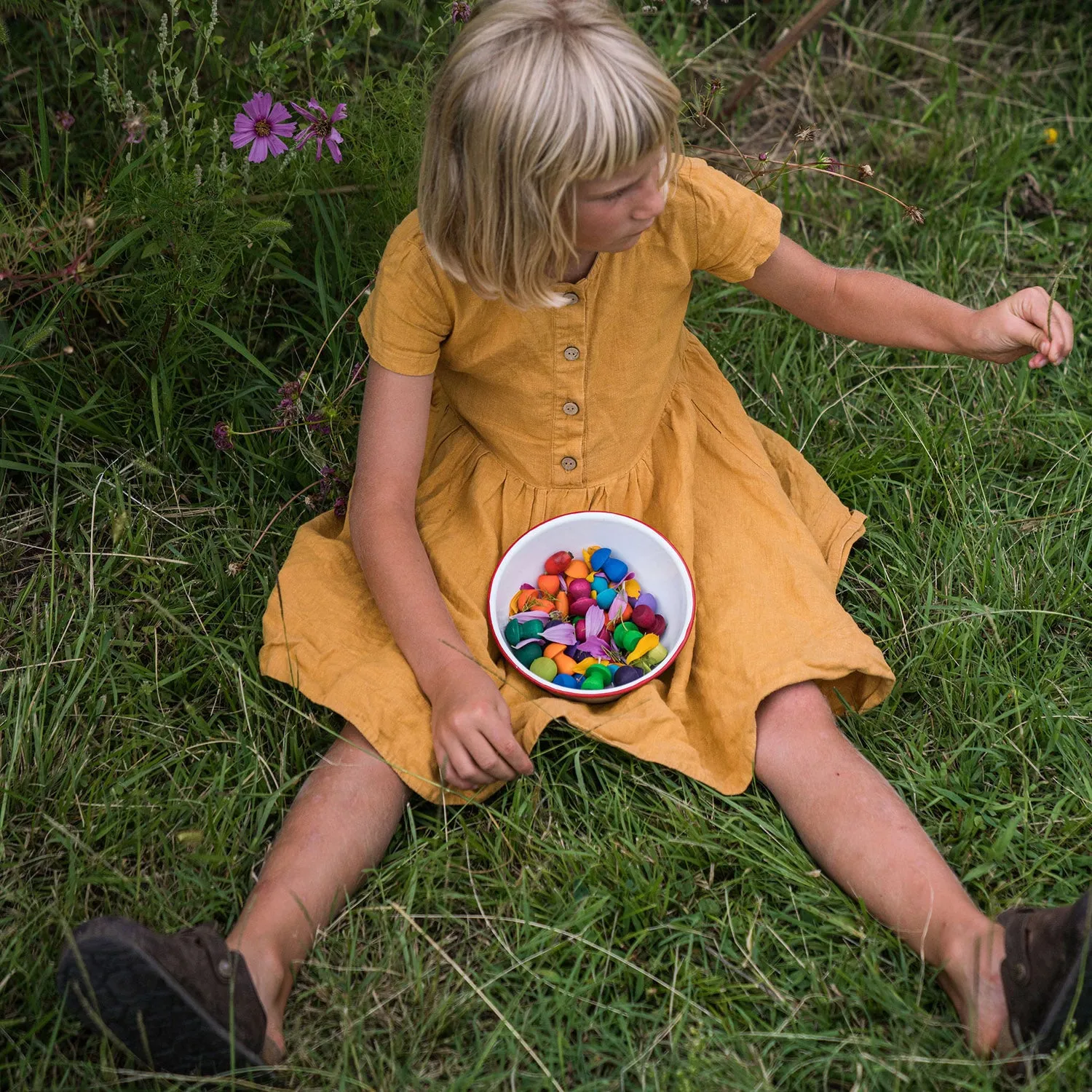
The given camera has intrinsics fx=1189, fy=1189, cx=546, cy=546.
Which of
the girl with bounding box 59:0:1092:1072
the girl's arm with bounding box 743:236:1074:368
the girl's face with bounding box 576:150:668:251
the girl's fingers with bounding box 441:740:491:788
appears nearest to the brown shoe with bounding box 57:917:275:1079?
the girl with bounding box 59:0:1092:1072

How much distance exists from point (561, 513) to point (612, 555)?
4.1 inches

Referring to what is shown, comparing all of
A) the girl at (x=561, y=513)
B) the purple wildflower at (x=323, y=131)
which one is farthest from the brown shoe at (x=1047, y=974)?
the purple wildflower at (x=323, y=131)

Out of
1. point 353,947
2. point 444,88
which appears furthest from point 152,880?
point 444,88

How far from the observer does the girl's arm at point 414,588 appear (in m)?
1.56

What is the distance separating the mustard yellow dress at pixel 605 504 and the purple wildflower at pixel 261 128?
29cm

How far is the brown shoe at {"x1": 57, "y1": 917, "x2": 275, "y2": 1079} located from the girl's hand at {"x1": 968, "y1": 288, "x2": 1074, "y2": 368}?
1.28 meters

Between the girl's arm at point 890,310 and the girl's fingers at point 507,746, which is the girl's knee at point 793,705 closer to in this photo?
the girl's fingers at point 507,746

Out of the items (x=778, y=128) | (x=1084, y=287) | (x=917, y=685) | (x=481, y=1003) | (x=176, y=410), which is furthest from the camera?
(x=778, y=128)

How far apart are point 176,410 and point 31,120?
2.03 feet

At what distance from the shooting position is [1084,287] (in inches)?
96.8

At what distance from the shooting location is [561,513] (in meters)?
1.83

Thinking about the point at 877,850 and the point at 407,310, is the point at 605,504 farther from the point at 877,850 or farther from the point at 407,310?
the point at 877,850

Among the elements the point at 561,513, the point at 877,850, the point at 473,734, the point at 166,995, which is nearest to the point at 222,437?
the point at 561,513

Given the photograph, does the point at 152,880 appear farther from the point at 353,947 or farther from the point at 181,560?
the point at 181,560
